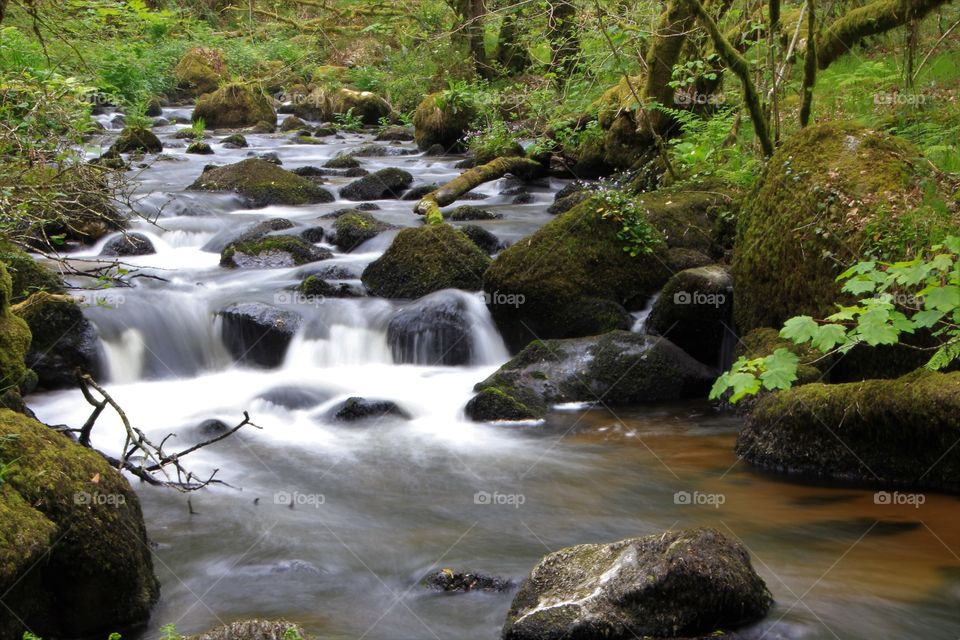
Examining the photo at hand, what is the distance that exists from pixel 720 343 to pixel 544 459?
2749mm

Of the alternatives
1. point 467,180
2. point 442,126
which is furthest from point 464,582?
point 442,126

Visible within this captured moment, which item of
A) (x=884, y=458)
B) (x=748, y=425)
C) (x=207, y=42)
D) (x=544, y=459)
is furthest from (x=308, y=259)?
(x=207, y=42)

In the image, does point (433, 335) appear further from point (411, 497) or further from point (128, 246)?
point (128, 246)

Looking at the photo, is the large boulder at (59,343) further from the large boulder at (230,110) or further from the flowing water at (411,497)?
the large boulder at (230,110)

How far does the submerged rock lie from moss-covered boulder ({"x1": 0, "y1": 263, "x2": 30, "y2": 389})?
293cm

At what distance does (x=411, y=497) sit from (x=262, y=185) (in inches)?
380

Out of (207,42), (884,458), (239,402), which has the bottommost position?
(239,402)

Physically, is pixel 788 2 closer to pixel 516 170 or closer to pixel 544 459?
pixel 516 170

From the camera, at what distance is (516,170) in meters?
15.2

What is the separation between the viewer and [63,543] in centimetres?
418

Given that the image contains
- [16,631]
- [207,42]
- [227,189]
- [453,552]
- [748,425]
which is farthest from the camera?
[207,42]

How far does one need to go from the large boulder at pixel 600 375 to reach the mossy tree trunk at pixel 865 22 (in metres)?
4.05

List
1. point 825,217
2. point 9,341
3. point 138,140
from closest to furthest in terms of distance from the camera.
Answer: point 9,341 → point 825,217 → point 138,140

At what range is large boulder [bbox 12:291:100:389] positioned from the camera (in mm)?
8344
